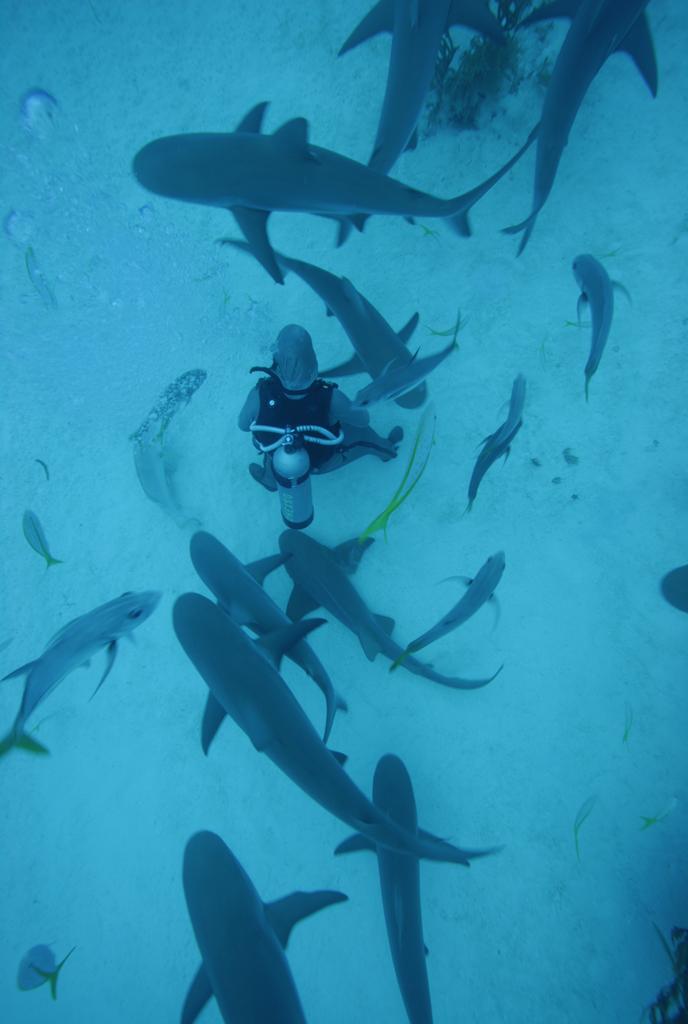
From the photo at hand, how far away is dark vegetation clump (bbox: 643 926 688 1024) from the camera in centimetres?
306

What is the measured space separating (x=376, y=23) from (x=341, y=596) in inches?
178

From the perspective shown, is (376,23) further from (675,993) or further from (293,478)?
(675,993)

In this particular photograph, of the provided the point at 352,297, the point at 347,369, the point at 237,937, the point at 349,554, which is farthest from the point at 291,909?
the point at 352,297

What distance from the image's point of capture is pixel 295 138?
112 inches

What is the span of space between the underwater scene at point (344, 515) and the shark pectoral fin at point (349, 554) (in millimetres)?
47

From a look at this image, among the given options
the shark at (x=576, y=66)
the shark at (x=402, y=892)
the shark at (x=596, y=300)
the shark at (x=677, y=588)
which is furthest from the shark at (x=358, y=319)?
the shark at (x=402, y=892)

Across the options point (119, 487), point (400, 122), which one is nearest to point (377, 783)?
point (119, 487)

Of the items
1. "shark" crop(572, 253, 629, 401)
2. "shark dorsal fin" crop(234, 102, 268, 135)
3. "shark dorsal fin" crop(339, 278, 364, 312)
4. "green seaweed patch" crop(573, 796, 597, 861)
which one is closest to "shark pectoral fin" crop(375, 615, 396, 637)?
"green seaweed patch" crop(573, 796, 597, 861)

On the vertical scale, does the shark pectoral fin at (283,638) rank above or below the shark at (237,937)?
above

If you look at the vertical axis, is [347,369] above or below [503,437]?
above

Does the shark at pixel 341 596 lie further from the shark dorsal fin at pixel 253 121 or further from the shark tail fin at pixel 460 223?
the shark dorsal fin at pixel 253 121

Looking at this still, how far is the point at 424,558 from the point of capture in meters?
4.06

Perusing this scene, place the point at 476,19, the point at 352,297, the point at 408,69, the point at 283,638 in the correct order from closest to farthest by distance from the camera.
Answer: the point at 283,638
the point at 408,69
the point at 352,297
the point at 476,19

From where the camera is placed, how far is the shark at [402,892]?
110 inches
